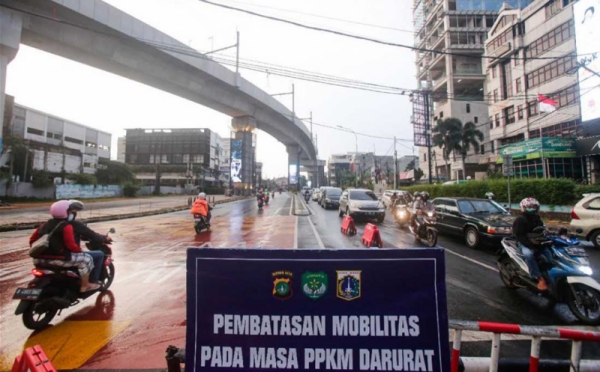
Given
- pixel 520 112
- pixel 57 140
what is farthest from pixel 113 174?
pixel 520 112

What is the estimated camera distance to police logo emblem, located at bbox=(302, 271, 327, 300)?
2271mm

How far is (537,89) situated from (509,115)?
6.05 m

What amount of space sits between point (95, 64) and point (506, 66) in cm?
4718

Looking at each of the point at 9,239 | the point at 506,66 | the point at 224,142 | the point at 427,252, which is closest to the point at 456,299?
the point at 427,252

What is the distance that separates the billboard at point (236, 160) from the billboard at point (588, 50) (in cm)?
4103

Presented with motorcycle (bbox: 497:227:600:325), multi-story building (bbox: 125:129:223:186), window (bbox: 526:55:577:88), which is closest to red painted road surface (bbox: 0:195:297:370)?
motorcycle (bbox: 497:227:600:325)

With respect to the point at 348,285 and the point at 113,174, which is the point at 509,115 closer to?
the point at 348,285

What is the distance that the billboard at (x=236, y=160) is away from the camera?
48.8m

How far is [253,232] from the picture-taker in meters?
12.0

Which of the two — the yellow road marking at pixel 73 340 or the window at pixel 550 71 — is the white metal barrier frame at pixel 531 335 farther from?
the window at pixel 550 71

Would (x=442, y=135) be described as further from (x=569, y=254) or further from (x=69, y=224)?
(x=69, y=224)

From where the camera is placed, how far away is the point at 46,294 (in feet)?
12.5

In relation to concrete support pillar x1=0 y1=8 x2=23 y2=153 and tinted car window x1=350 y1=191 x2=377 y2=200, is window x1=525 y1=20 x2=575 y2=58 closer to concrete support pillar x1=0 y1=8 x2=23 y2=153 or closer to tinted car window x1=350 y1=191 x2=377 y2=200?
tinted car window x1=350 y1=191 x2=377 y2=200

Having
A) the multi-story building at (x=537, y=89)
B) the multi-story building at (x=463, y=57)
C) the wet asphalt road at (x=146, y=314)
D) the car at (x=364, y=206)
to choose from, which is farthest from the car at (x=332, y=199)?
the multi-story building at (x=463, y=57)
